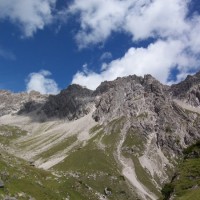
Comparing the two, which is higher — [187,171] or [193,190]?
[187,171]

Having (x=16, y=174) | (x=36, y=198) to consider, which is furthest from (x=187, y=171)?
(x=16, y=174)

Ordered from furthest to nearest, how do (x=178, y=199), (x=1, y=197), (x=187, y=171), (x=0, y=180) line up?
(x=0, y=180) → (x=1, y=197) → (x=187, y=171) → (x=178, y=199)

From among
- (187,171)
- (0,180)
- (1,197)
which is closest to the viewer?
(187,171)

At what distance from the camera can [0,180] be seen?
464ft

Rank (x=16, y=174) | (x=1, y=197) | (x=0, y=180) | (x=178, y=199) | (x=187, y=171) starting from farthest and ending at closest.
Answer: (x=16, y=174)
(x=0, y=180)
(x=1, y=197)
(x=187, y=171)
(x=178, y=199)

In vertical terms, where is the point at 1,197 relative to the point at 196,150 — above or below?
above

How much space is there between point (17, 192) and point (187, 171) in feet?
212

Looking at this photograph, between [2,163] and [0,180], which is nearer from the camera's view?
[0,180]

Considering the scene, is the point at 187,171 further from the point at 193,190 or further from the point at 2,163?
the point at 2,163

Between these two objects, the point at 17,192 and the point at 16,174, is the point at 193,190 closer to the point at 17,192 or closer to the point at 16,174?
the point at 17,192

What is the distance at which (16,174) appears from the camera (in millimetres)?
162125

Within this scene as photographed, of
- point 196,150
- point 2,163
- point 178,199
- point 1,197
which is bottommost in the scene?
point 178,199

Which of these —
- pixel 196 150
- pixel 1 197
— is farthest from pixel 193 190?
pixel 1 197

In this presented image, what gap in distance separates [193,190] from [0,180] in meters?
73.4
